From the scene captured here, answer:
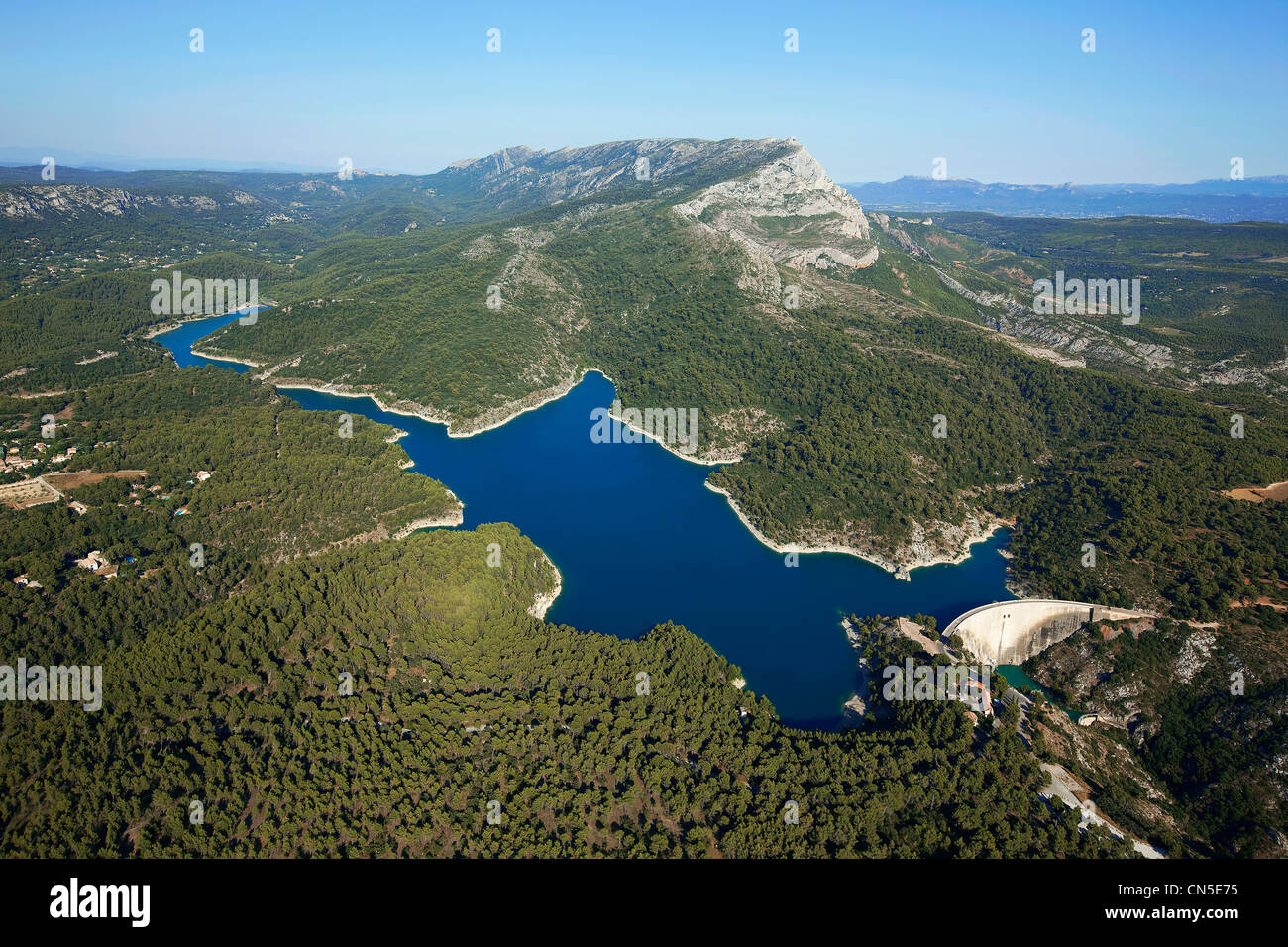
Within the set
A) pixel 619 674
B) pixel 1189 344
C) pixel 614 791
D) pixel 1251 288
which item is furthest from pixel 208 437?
pixel 1251 288

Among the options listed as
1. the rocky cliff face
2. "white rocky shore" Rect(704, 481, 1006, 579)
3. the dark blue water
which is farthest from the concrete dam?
the rocky cliff face

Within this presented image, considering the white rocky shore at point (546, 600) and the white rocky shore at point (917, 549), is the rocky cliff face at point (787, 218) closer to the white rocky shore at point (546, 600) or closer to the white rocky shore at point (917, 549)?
the white rocky shore at point (917, 549)

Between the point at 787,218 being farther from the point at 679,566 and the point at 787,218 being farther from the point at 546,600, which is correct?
the point at 546,600

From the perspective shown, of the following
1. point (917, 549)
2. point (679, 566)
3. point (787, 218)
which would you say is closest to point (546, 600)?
point (679, 566)

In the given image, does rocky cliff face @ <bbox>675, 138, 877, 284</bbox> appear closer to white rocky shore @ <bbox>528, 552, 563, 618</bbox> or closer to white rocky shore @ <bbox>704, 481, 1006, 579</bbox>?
white rocky shore @ <bbox>704, 481, 1006, 579</bbox>

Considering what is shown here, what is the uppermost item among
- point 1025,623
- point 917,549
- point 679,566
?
point 917,549
